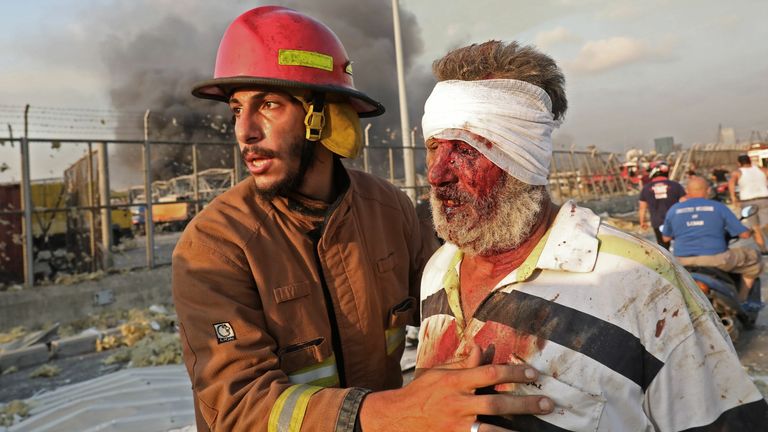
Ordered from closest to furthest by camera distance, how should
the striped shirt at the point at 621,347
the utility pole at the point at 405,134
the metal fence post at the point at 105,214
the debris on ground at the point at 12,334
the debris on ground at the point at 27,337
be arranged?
the striped shirt at the point at 621,347 → the debris on ground at the point at 27,337 → the debris on ground at the point at 12,334 → the metal fence post at the point at 105,214 → the utility pole at the point at 405,134

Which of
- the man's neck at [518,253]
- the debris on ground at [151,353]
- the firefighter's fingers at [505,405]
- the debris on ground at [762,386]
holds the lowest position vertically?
the debris on ground at [762,386]

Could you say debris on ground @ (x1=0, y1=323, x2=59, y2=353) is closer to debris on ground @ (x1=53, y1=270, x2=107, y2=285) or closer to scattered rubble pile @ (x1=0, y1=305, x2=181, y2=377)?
scattered rubble pile @ (x1=0, y1=305, x2=181, y2=377)

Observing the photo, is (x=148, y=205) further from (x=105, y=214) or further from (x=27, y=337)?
(x=27, y=337)

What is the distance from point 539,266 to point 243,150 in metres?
1.26

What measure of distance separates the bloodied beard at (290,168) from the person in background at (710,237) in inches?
208

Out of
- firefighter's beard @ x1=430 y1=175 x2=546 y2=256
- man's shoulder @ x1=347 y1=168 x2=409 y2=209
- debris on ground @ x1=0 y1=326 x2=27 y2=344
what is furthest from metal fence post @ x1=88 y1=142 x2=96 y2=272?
firefighter's beard @ x1=430 y1=175 x2=546 y2=256

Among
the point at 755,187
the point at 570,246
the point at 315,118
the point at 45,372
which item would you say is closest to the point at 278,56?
the point at 315,118

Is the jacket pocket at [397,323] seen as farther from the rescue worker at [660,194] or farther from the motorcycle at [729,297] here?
the rescue worker at [660,194]

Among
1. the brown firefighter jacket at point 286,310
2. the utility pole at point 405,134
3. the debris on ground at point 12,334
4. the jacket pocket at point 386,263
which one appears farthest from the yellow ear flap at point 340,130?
the utility pole at point 405,134

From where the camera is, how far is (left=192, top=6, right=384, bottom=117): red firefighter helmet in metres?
2.16

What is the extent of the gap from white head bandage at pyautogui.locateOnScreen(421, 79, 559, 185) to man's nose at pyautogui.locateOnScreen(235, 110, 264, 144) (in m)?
0.84

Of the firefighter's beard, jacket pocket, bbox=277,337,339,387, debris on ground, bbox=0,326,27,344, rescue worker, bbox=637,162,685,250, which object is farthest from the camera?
rescue worker, bbox=637,162,685,250

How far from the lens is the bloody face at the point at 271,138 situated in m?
2.11

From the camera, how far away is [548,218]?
5.55 feet
